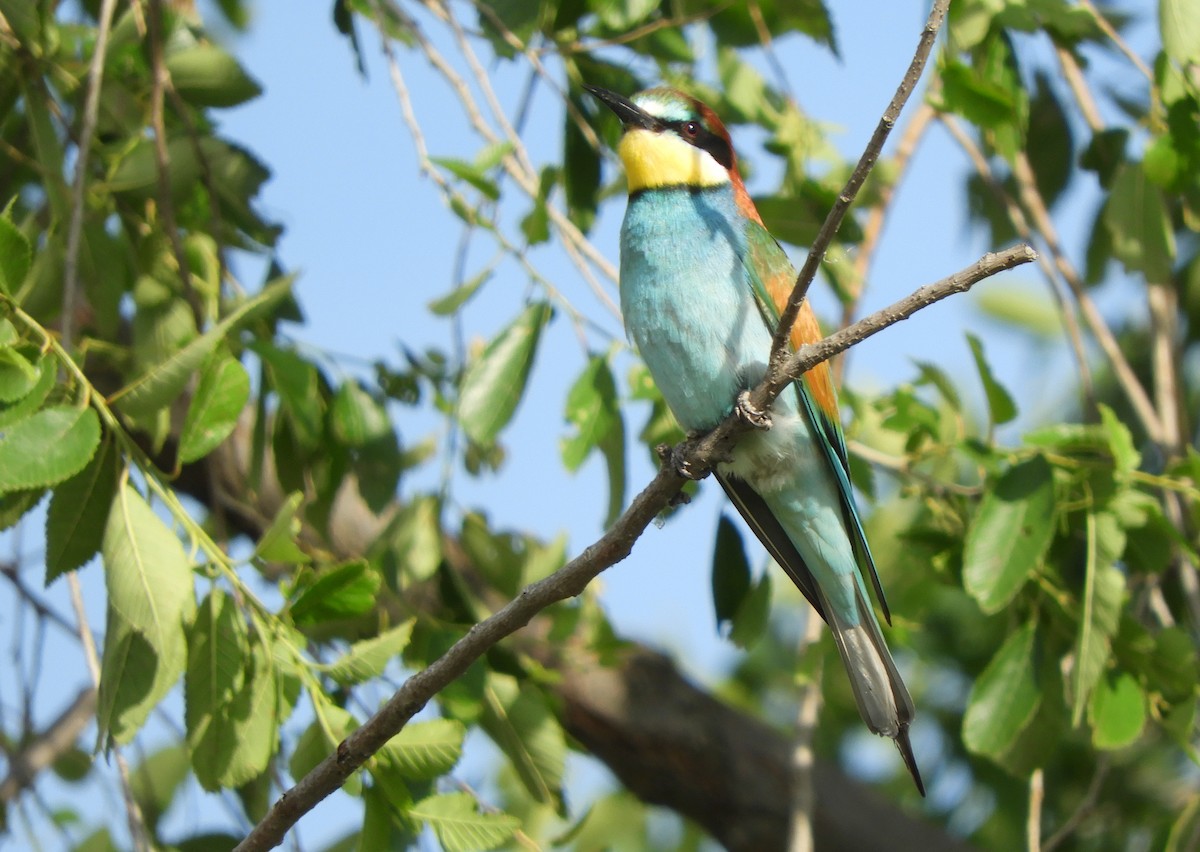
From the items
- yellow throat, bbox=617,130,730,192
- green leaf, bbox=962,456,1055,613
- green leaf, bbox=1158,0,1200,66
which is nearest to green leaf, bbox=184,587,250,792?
green leaf, bbox=962,456,1055,613

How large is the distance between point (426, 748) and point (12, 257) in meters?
0.93

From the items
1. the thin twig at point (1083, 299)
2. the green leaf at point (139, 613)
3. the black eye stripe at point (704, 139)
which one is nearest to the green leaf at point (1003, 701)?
the thin twig at point (1083, 299)

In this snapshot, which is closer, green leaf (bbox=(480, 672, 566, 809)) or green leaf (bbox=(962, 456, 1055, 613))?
green leaf (bbox=(962, 456, 1055, 613))

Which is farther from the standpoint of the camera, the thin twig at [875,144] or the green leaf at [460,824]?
the green leaf at [460,824]

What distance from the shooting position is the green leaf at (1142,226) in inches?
109

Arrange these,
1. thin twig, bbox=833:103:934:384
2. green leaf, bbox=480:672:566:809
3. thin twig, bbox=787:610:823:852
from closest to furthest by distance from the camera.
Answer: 1. green leaf, bbox=480:672:566:809
2. thin twig, bbox=787:610:823:852
3. thin twig, bbox=833:103:934:384

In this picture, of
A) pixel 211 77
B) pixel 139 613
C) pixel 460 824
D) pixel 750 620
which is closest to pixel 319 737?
pixel 460 824

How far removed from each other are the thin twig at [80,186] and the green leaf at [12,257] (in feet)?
0.72

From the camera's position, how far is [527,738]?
2529 millimetres

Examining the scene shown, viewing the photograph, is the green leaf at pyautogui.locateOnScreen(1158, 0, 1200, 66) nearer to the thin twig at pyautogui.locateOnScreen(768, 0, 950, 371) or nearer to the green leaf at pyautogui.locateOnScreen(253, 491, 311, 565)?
the thin twig at pyautogui.locateOnScreen(768, 0, 950, 371)

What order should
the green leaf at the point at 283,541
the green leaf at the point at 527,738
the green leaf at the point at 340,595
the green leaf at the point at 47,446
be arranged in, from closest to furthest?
the green leaf at the point at 47,446 < the green leaf at the point at 283,541 < the green leaf at the point at 340,595 < the green leaf at the point at 527,738

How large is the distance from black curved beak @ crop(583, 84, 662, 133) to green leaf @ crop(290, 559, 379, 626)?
1.30 metres

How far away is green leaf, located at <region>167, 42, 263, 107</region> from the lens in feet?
8.93

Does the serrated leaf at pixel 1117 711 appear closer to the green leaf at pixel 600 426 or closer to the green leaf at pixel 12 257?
the green leaf at pixel 600 426
